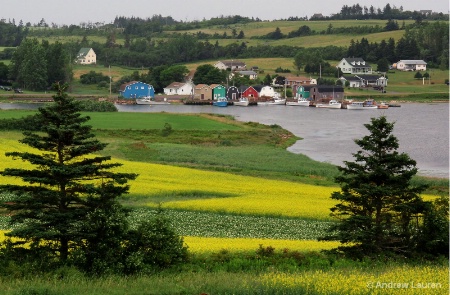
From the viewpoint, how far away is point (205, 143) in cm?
4706

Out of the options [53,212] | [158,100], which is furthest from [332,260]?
[158,100]

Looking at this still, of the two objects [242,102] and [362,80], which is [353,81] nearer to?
[362,80]

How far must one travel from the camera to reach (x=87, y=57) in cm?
12381

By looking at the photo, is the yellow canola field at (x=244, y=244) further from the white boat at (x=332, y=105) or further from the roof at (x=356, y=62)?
the roof at (x=356, y=62)

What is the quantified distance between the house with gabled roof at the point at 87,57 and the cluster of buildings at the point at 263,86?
2217cm

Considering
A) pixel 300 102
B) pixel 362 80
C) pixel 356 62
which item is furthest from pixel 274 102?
pixel 356 62

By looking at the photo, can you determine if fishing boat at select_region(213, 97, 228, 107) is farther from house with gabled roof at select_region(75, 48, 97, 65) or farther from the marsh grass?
the marsh grass

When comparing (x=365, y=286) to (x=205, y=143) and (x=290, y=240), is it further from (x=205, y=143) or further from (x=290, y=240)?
(x=205, y=143)

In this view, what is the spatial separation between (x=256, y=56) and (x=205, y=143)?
84526mm

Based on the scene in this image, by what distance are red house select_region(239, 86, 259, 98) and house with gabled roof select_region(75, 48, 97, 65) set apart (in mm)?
35672

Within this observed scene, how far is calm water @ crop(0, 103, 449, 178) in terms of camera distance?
1707 inches

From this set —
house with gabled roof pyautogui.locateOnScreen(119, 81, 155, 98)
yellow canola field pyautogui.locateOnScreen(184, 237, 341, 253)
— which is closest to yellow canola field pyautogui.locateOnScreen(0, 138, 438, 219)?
yellow canola field pyautogui.locateOnScreen(184, 237, 341, 253)

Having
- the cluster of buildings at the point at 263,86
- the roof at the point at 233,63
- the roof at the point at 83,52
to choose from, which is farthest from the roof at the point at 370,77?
the roof at the point at 83,52

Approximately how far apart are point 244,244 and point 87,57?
108962 mm
